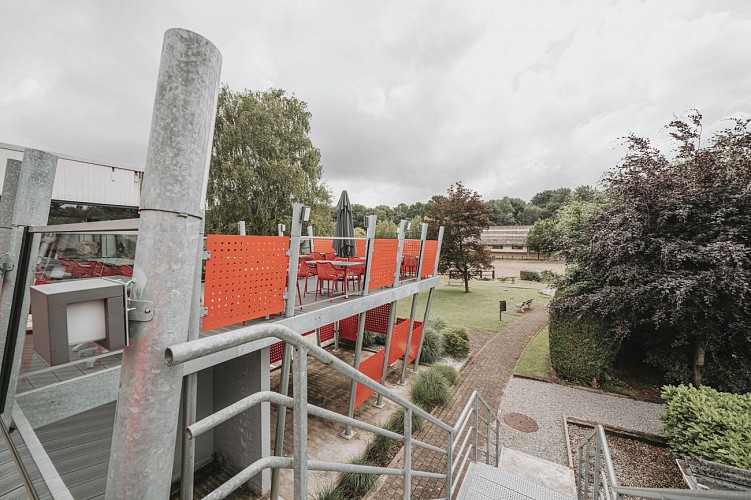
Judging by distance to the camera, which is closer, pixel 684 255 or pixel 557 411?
pixel 684 255

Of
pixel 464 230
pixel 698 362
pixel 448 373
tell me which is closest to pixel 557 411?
pixel 448 373

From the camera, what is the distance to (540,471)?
5.39 meters

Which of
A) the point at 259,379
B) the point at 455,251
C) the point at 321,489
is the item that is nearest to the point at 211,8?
the point at 259,379

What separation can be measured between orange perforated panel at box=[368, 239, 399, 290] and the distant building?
48.6 metres

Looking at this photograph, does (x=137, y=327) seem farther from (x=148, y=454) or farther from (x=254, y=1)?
(x=254, y=1)

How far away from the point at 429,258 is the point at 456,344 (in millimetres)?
4101

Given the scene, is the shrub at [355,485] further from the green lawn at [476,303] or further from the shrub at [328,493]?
the green lawn at [476,303]

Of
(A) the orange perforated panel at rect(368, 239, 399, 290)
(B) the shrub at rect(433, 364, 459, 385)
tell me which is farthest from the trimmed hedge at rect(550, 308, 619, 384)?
(A) the orange perforated panel at rect(368, 239, 399, 290)

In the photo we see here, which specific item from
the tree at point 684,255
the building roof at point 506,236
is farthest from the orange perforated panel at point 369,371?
the building roof at point 506,236

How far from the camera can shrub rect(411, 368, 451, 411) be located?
7.66 m

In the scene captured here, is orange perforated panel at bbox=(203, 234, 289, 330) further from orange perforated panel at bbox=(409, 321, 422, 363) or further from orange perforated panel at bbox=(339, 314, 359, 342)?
orange perforated panel at bbox=(339, 314, 359, 342)

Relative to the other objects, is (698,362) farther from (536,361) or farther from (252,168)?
(252,168)

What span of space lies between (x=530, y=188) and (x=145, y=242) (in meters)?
123

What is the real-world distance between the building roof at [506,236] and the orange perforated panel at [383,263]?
5788 cm
